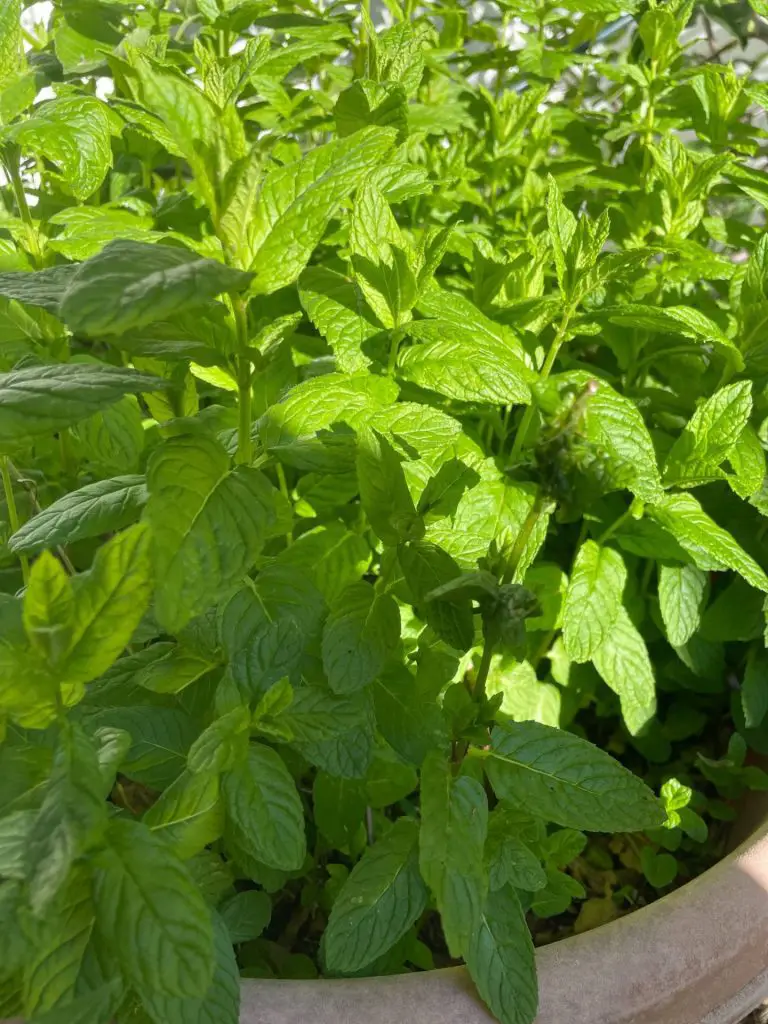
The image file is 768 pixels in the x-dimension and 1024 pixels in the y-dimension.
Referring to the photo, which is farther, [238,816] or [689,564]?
[689,564]

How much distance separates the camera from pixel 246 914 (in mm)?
853

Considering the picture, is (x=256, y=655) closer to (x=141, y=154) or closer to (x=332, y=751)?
(x=332, y=751)

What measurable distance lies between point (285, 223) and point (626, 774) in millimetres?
563

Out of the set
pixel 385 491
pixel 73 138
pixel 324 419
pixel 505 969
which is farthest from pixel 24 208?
pixel 505 969

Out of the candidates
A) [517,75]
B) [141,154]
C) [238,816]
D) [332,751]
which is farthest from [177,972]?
[517,75]

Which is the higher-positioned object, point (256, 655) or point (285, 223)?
point (285, 223)

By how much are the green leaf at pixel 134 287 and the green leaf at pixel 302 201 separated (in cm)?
10

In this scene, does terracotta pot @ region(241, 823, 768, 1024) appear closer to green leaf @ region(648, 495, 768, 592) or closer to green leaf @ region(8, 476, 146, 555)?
green leaf @ region(648, 495, 768, 592)

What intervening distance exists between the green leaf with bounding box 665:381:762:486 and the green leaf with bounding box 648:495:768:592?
44 millimetres

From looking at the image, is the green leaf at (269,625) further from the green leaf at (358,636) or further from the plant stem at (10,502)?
the plant stem at (10,502)

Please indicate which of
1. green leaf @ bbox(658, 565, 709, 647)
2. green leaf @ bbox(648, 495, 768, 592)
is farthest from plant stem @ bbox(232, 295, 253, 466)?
green leaf @ bbox(658, 565, 709, 647)

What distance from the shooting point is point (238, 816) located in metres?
0.67

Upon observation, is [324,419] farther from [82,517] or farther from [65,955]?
[65,955]

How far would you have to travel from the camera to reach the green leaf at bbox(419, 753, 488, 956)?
676 millimetres
